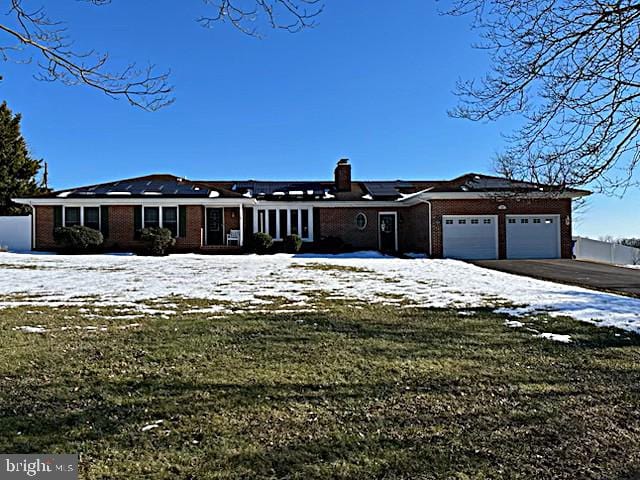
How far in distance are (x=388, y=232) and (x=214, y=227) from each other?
883cm

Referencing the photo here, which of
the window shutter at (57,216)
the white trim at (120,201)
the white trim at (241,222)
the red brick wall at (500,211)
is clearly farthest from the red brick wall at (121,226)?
the red brick wall at (500,211)

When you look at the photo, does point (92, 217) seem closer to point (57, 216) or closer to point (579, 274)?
point (57, 216)

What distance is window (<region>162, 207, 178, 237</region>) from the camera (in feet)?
73.5

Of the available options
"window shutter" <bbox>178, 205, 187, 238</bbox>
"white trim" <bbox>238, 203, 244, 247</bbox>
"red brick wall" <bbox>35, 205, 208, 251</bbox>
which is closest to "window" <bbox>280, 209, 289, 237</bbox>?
"white trim" <bbox>238, 203, 244, 247</bbox>

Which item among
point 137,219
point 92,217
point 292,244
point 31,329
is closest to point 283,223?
point 292,244

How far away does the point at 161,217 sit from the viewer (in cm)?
2236

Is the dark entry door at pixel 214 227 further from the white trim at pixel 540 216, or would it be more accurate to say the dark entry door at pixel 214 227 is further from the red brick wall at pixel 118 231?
the white trim at pixel 540 216

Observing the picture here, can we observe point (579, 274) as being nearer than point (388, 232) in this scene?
Yes

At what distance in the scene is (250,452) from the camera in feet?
10.5

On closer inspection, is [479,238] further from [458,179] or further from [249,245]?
[249,245]

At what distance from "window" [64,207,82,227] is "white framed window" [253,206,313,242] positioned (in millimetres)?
8115

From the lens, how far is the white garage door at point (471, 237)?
845 inches

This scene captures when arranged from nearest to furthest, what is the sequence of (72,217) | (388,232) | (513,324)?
(513,324) < (72,217) < (388,232)

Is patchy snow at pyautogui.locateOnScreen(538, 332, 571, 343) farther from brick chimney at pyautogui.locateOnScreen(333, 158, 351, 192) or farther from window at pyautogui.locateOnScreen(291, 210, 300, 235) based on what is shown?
brick chimney at pyautogui.locateOnScreen(333, 158, 351, 192)
